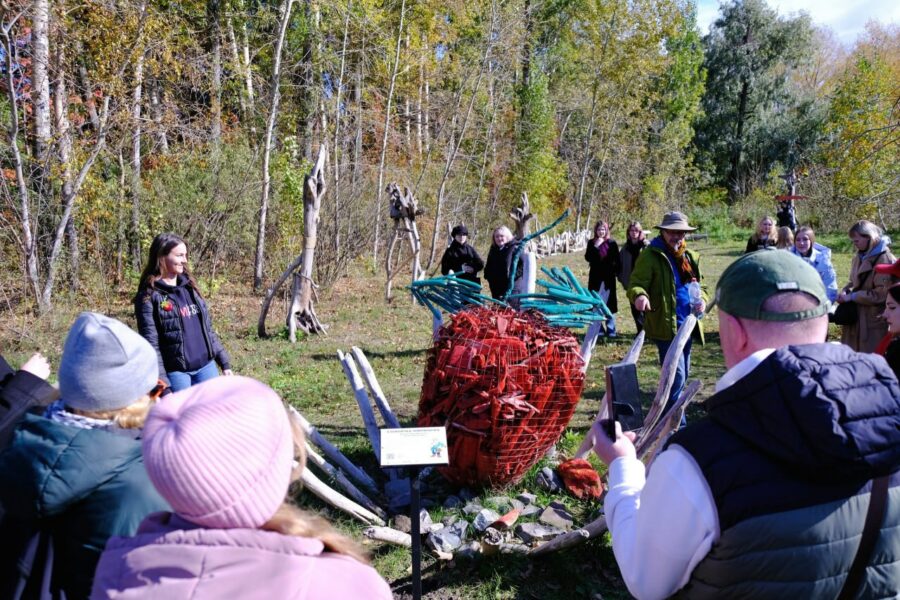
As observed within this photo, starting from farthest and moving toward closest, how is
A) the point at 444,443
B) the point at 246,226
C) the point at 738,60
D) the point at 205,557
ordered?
the point at 738,60 → the point at 246,226 → the point at 444,443 → the point at 205,557

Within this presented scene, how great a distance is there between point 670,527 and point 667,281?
14.6ft

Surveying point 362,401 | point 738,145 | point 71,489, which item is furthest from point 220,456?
point 738,145

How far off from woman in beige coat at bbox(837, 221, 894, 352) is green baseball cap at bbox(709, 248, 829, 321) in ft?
16.2

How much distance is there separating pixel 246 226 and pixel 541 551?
504 inches

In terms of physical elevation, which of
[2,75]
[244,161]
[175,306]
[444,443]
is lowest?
[444,443]

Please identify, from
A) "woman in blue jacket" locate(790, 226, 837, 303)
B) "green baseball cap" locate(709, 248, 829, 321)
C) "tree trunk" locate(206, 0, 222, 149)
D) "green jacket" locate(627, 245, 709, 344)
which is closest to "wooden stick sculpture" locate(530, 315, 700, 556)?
"green jacket" locate(627, 245, 709, 344)

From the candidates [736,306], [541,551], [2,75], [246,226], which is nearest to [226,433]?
[736,306]

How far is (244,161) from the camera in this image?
48.7 feet

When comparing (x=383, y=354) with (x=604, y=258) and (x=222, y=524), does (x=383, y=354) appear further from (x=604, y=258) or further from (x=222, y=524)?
(x=222, y=524)

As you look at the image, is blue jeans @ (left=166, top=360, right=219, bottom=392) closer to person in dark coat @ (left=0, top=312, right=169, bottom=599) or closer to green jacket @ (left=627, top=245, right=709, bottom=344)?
person in dark coat @ (left=0, top=312, right=169, bottom=599)

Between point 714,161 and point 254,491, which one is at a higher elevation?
point 714,161

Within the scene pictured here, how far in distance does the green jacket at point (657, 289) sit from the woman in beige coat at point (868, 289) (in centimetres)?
157

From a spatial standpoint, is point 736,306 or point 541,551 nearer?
point 736,306

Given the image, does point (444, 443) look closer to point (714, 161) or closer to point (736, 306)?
point (736, 306)
